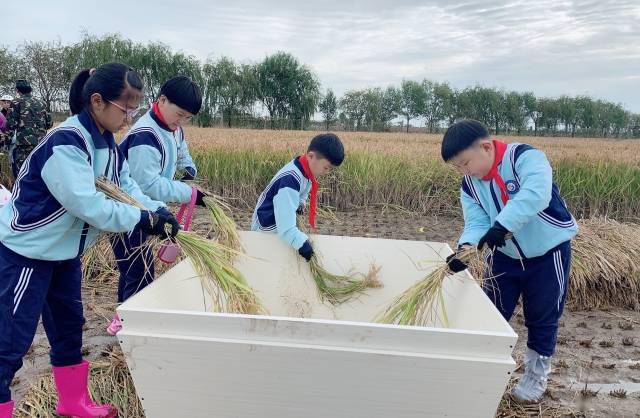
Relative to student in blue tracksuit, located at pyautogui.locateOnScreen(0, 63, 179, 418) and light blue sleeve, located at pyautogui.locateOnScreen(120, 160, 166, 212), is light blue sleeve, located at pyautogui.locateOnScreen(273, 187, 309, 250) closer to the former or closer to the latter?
light blue sleeve, located at pyautogui.locateOnScreen(120, 160, 166, 212)

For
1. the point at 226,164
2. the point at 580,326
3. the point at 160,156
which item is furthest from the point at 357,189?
the point at 160,156

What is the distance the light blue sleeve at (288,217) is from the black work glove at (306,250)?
3 centimetres

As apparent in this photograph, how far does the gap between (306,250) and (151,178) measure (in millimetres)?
932

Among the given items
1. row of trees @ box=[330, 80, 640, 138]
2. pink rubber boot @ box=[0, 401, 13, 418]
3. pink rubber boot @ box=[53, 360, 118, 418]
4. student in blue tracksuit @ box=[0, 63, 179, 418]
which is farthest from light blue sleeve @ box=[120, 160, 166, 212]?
row of trees @ box=[330, 80, 640, 138]

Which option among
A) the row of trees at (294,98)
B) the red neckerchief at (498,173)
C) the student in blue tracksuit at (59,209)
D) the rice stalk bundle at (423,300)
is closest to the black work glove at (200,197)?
the student in blue tracksuit at (59,209)

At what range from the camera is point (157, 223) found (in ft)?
6.22

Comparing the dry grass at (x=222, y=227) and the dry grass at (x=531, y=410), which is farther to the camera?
the dry grass at (x=222, y=227)

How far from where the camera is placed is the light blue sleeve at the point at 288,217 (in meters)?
2.55

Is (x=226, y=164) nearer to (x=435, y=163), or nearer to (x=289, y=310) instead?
(x=435, y=163)

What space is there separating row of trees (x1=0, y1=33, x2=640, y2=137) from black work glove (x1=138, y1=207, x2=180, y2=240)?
20.2 metres

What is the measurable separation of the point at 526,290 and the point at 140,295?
1.80m

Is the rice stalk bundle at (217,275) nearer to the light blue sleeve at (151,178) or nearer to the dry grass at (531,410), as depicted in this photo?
the light blue sleeve at (151,178)

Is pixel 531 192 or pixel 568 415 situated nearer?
pixel 531 192

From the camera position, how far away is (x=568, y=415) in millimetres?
2371
